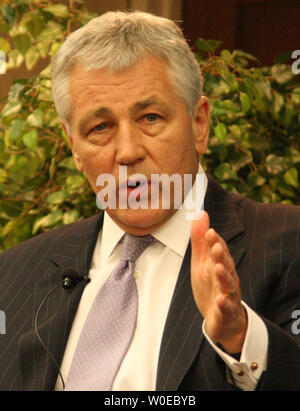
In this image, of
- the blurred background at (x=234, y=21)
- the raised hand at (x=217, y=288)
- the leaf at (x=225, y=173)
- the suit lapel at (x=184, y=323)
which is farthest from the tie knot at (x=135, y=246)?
the blurred background at (x=234, y=21)

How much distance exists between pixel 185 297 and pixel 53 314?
392 mm

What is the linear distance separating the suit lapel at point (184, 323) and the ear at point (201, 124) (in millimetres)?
173

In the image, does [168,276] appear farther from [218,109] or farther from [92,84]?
[218,109]

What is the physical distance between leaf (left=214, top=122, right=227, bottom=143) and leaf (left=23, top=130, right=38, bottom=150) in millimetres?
646

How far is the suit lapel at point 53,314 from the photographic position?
175cm

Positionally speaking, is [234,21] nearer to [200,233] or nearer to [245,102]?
[245,102]

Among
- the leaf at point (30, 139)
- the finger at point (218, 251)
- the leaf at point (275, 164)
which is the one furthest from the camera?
the leaf at point (275, 164)

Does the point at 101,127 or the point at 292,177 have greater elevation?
the point at 101,127

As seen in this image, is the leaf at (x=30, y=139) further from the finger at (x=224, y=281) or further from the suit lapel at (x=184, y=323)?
the finger at (x=224, y=281)

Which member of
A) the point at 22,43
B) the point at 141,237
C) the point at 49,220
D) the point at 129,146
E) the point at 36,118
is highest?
the point at 22,43

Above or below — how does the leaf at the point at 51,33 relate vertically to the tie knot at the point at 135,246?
above

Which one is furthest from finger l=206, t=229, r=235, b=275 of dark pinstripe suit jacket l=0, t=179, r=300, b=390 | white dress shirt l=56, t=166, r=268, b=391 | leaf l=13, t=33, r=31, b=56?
leaf l=13, t=33, r=31, b=56

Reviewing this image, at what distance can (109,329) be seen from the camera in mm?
1712

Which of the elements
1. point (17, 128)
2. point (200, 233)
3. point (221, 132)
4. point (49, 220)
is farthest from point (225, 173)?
point (200, 233)
